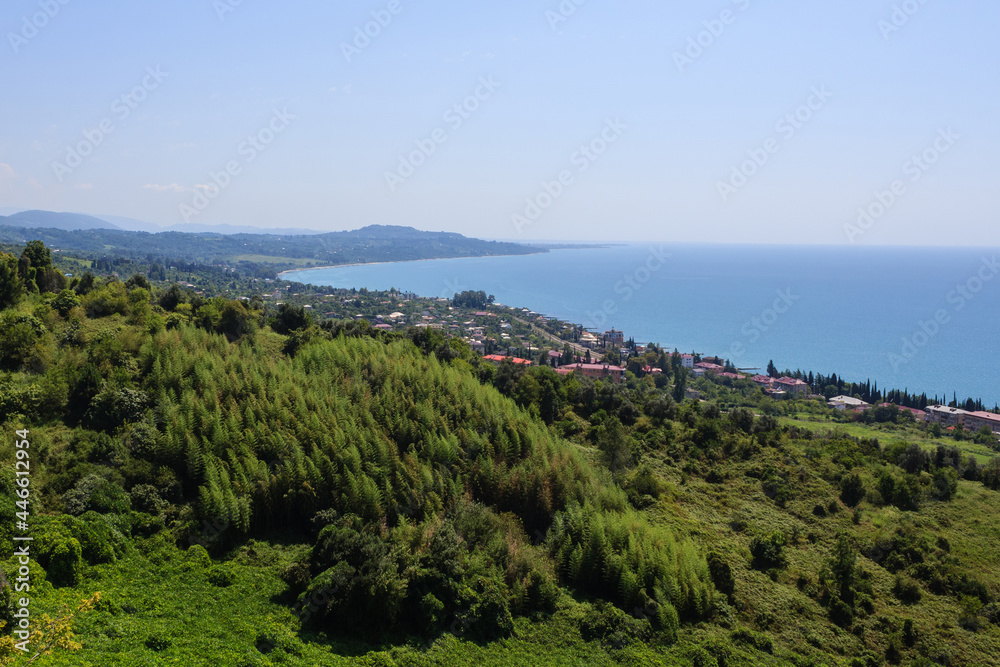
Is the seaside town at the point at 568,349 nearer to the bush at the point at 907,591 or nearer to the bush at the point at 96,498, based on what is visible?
the bush at the point at 907,591

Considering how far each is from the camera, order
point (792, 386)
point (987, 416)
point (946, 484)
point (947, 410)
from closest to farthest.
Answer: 1. point (946, 484)
2. point (987, 416)
3. point (947, 410)
4. point (792, 386)

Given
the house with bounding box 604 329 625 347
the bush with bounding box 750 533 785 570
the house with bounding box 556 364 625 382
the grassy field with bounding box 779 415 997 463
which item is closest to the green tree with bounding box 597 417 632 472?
the bush with bounding box 750 533 785 570

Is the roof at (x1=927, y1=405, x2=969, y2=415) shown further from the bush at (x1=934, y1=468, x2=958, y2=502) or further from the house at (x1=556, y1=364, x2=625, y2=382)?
the bush at (x1=934, y1=468, x2=958, y2=502)

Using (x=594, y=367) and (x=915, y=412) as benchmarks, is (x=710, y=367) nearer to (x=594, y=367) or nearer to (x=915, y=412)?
(x=594, y=367)

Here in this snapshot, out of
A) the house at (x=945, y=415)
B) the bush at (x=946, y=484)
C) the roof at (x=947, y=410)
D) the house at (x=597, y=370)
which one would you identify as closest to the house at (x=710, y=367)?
the house at (x=597, y=370)

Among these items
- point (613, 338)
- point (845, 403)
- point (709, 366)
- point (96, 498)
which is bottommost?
point (845, 403)

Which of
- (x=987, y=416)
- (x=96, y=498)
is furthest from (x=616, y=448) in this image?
(x=987, y=416)

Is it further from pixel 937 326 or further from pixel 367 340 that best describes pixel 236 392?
pixel 937 326

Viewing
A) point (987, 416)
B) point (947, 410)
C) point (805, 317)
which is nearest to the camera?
point (987, 416)
